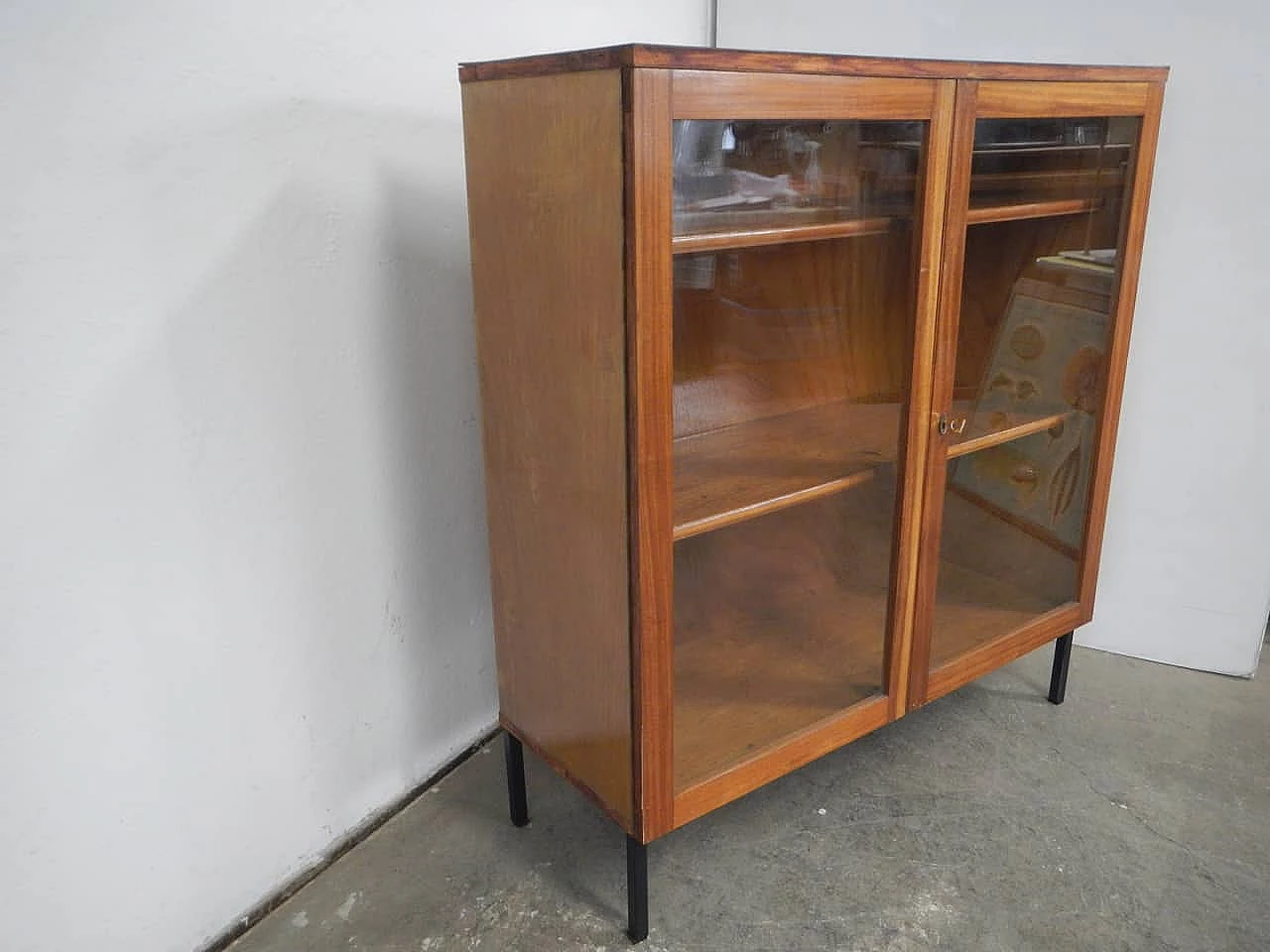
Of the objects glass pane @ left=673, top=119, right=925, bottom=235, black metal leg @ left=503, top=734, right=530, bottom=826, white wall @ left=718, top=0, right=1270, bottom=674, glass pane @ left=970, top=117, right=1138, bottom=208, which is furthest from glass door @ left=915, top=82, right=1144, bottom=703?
black metal leg @ left=503, top=734, right=530, bottom=826

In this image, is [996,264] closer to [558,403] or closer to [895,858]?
[558,403]

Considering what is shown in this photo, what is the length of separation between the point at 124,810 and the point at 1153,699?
191cm

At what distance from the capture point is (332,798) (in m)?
1.61

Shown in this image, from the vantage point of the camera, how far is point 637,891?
143cm

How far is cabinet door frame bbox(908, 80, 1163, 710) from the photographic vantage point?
1.43 m

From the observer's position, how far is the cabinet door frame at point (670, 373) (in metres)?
1.10

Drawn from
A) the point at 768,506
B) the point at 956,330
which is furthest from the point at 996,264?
the point at 768,506

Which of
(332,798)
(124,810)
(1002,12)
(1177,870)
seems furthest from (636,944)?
(1002,12)

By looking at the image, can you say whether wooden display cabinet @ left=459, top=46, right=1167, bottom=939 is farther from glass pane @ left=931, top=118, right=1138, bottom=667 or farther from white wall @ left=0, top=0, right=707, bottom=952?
white wall @ left=0, top=0, right=707, bottom=952

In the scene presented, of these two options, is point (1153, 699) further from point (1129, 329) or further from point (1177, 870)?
point (1129, 329)

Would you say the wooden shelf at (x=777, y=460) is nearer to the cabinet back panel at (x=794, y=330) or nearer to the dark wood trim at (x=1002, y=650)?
the cabinet back panel at (x=794, y=330)

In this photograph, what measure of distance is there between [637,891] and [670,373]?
77cm

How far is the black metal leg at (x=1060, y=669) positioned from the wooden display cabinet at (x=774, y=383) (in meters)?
0.12

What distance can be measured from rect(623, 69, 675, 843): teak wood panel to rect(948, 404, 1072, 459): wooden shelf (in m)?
0.62
